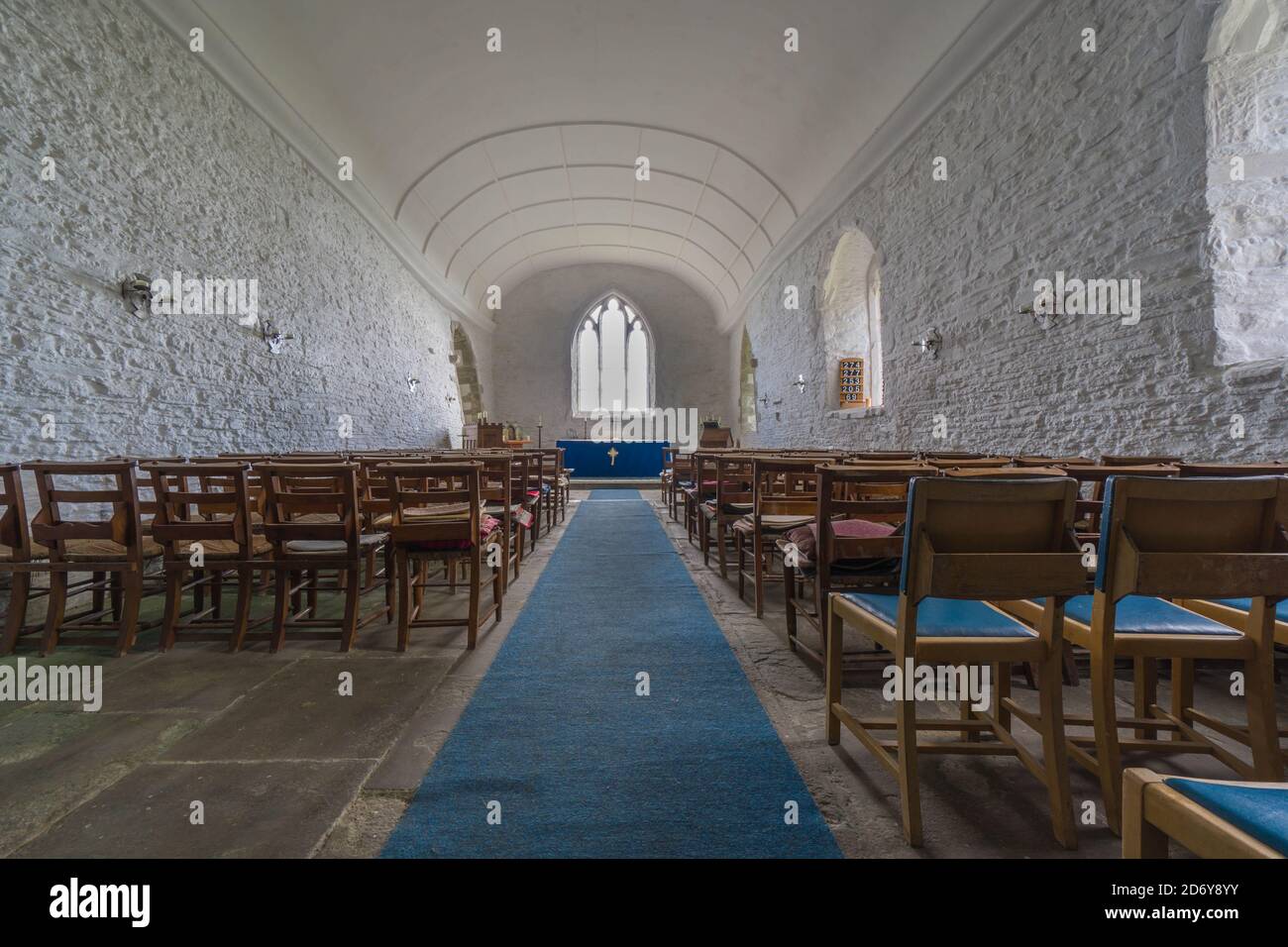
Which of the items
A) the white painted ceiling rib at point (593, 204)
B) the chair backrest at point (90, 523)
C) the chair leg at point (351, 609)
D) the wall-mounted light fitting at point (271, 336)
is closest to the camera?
the chair backrest at point (90, 523)

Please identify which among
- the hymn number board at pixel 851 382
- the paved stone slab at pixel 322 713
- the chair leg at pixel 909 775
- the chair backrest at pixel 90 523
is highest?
the hymn number board at pixel 851 382

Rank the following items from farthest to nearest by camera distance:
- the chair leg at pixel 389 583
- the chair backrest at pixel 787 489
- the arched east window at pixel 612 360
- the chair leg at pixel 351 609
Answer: the arched east window at pixel 612 360 → the chair leg at pixel 389 583 → the chair backrest at pixel 787 489 → the chair leg at pixel 351 609

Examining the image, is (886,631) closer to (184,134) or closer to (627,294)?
(184,134)

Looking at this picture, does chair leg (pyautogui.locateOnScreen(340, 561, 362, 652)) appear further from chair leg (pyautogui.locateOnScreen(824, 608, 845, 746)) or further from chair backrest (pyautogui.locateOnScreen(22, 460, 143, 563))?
chair leg (pyautogui.locateOnScreen(824, 608, 845, 746))

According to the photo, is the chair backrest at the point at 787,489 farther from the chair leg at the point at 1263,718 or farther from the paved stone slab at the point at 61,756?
the paved stone slab at the point at 61,756

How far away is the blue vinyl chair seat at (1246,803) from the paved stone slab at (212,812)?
150 centimetres

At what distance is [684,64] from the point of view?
257 inches

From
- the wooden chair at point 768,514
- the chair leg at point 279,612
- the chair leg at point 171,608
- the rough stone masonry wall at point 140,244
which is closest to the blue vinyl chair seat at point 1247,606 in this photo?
the wooden chair at point 768,514

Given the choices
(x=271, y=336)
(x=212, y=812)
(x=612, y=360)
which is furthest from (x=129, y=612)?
(x=612, y=360)

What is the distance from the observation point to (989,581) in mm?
1255

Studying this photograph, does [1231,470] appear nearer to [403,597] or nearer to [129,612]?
[403,597]

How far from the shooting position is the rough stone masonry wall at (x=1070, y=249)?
3090mm

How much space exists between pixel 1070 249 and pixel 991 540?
3.81 metres
